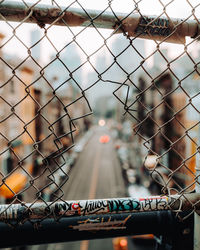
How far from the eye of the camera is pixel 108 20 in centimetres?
129

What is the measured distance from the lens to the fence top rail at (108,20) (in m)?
1.18

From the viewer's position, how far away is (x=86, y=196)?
57.4 ft

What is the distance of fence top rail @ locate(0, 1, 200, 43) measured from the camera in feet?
3.88

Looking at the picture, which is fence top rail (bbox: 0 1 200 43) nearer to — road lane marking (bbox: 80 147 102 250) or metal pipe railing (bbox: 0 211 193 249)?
metal pipe railing (bbox: 0 211 193 249)

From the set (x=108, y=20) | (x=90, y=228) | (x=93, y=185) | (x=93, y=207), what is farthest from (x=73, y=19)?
(x=93, y=185)

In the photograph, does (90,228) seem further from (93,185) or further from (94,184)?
(94,184)

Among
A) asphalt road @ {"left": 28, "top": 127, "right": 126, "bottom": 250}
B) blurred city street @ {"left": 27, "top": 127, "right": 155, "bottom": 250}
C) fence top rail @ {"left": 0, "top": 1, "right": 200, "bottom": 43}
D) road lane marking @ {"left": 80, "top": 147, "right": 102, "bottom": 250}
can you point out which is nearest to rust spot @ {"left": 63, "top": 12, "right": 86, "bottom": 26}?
fence top rail @ {"left": 0, "top": 1, "right": 200, "bottom": 43}

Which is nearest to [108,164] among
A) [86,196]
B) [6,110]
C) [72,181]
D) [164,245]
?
[72,181]

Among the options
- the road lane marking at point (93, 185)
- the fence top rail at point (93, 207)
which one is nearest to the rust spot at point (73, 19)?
the fence top rail at point (93, 207)

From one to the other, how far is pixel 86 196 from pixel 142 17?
57.2 ft

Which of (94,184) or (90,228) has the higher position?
(94,184)

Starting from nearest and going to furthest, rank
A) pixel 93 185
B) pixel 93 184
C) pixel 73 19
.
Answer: pixel 73 19
pixel 93 185
pixel 93 184

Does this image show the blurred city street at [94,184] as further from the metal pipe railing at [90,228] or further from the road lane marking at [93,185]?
the metal pipe railing at [90,228]

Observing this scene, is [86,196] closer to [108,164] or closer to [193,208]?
[108,164]
